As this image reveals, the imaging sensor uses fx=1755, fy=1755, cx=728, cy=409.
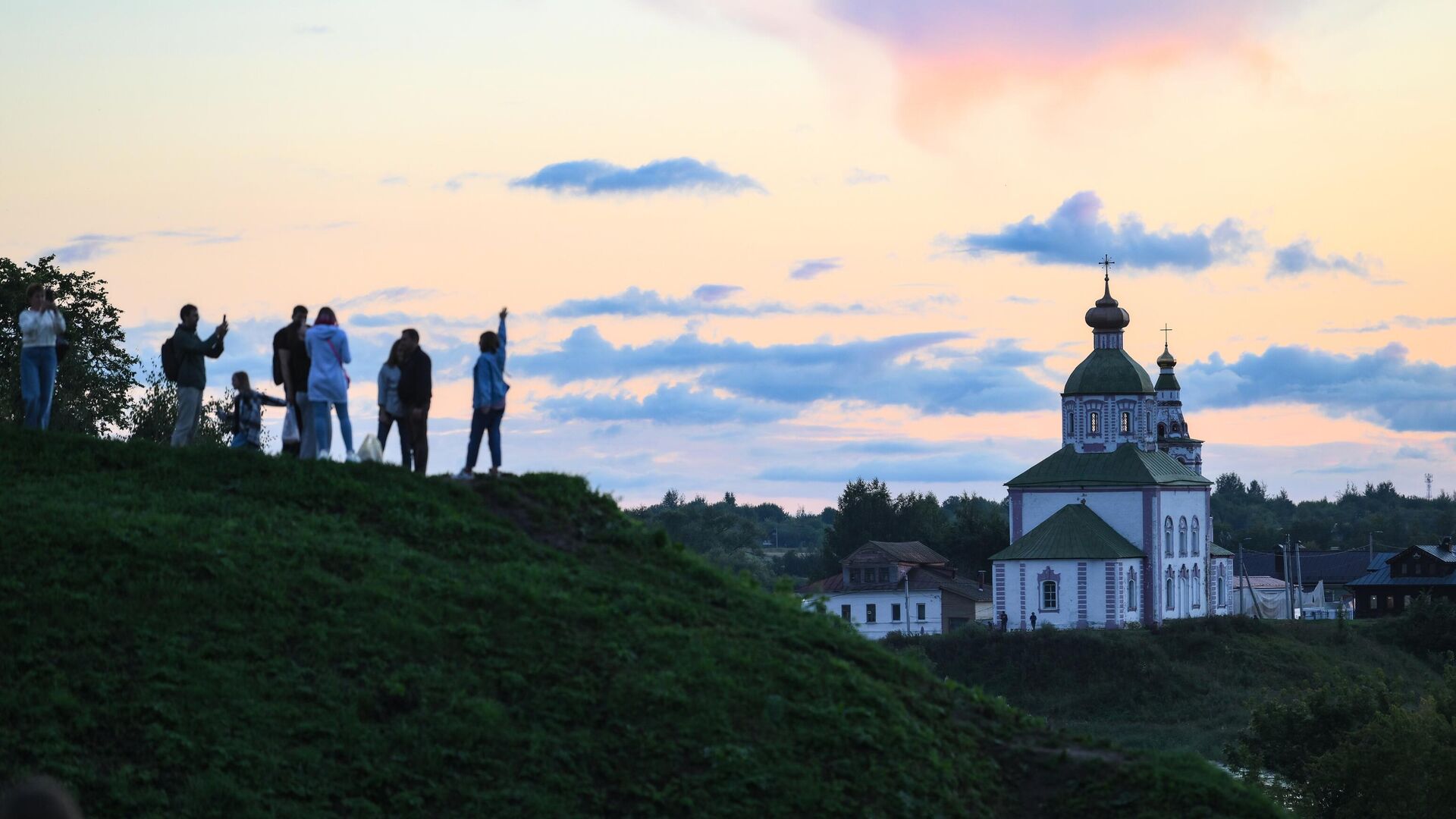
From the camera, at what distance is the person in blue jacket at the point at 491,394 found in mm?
18906

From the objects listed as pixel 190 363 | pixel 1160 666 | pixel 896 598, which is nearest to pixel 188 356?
pixel 190 363

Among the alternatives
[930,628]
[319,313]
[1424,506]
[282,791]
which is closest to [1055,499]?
[930,628]

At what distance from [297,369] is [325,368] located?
70 centimetres

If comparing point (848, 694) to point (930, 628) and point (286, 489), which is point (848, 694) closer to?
point (286, 489)

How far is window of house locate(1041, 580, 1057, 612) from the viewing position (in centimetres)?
7675

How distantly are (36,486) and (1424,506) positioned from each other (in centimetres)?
19240

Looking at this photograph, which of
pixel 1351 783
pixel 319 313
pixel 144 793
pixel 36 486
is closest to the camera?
pixel 144 793

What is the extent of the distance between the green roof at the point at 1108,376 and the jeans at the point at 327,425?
218ft

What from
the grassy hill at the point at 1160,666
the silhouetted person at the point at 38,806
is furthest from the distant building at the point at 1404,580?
the silhouetted person at the point at 38,806

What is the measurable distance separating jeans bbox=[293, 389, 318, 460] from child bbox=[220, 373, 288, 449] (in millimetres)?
253

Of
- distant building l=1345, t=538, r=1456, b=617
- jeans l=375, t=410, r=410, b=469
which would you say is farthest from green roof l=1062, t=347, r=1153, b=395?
jeans l=375, t=410, r=410, b=469

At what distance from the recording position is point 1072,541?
77.2 metres

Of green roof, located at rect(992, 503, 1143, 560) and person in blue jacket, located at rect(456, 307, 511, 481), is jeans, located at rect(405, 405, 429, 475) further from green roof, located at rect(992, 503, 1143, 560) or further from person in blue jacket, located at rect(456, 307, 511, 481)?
green roof, located at rect(992, 503, 1143, 560)

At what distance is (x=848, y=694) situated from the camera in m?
15.9
